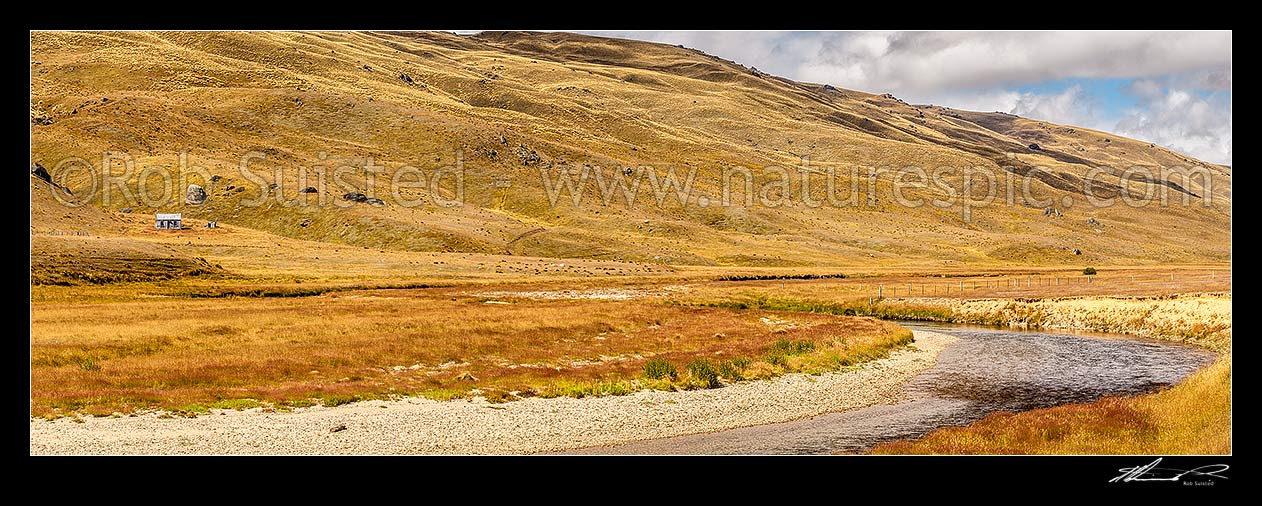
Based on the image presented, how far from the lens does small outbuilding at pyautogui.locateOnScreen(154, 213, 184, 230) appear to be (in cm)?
13862

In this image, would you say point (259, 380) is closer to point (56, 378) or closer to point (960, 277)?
point (56, 378)

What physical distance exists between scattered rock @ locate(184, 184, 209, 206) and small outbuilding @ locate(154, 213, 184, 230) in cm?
1876

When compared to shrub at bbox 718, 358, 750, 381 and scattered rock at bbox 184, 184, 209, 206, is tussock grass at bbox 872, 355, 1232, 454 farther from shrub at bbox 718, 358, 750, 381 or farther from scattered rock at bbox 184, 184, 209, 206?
scattered rock at bbox 184, 184, 209, 206

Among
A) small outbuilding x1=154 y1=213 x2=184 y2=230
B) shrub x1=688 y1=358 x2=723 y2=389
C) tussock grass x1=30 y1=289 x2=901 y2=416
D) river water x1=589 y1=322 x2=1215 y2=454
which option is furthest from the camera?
small outbuilding x1=154 y1=213 x2=184 y2=230

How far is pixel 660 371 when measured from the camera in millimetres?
38062

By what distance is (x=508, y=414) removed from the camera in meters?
30.2

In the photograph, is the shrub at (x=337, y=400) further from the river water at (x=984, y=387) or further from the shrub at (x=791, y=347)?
the shrub at (x=791, y=347)

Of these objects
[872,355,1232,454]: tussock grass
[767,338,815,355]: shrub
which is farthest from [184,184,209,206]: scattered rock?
[872,355,1232,454]: tussock grass

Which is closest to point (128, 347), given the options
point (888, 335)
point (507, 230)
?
point (888, 335)

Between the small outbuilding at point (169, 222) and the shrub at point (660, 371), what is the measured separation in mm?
127726

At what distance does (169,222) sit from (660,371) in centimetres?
12929

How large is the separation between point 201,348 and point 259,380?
1000 centimetres

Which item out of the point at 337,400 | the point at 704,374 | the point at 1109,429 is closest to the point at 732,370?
the point at 704,374
